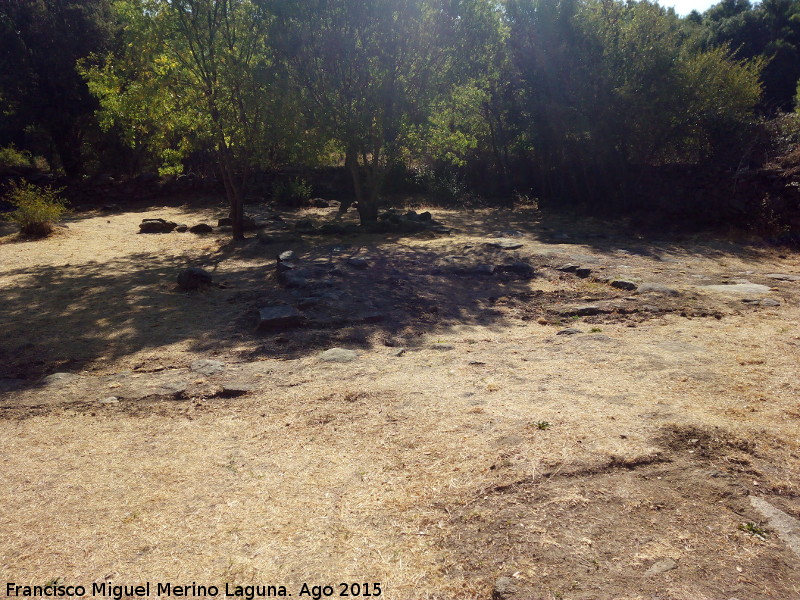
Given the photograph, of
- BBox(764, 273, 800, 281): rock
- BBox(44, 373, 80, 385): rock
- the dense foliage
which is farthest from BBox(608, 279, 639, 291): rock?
BBox(44, 373, 80, 385): rock

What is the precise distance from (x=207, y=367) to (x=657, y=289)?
532 centimetres

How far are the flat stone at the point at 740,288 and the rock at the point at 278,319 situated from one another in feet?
16.4

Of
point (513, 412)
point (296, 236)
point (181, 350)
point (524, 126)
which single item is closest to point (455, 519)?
point (513, 412)

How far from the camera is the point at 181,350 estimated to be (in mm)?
5875

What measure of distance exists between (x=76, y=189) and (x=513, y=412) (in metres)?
18.6

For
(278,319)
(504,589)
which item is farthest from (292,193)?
(504,589)

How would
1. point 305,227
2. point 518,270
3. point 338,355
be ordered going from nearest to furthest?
point 338,355
point 518,270
point 305,227

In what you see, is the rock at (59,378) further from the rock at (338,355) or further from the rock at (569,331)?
the rock at (569,331)

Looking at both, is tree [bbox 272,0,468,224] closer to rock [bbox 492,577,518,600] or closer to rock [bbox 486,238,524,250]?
rock [bbox 486,238,524,250]

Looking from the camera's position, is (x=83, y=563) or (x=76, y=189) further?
(x=76, y=189)

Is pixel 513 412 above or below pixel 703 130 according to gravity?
below

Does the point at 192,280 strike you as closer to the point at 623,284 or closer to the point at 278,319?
the point at 278,319

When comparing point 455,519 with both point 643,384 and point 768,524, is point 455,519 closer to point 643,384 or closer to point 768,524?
point 768,524

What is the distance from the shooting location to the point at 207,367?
531 cm
